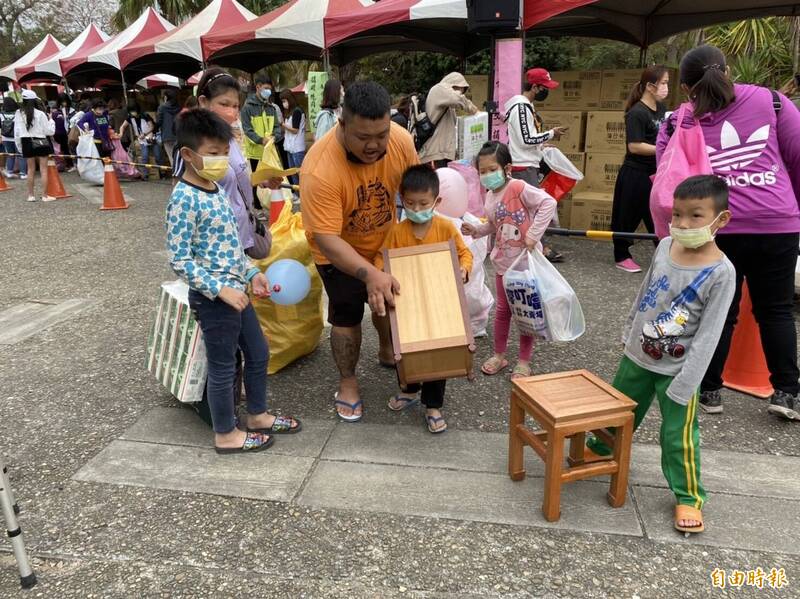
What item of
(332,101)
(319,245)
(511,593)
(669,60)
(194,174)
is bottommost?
(511,593)

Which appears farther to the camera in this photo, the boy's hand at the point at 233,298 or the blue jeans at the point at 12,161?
the blue jeans at the point at 12,161

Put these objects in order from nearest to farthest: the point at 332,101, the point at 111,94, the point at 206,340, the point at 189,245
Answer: the point at 189,245, the point at 206,340, the point at 332,101, the point at 111,94

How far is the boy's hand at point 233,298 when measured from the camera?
2.52m

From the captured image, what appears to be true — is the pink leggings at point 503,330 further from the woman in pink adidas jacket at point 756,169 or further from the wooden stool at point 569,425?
the woman in pink adidas jacket at point 756,169

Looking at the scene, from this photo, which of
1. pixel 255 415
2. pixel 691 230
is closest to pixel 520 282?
pixel 691 230

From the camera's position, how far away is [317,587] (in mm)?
2090

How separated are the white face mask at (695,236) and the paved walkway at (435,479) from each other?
1.09 metres

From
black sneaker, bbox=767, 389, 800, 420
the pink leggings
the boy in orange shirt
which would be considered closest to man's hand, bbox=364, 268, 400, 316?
the boy in orange shirt

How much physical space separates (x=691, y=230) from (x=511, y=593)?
58.4 inches

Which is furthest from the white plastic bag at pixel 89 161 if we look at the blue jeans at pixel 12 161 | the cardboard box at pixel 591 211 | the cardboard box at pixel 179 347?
the cardboard box at pixel 179 347

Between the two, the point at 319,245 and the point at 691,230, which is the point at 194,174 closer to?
the point at 319,245

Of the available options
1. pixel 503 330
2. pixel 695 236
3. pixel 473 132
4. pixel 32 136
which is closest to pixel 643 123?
pixel 473 132

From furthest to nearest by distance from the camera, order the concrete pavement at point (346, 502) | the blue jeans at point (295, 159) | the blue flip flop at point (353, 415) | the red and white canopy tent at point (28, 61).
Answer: the red and white canopy tent at point (28, 61)
the blue jeans at point (295, 159)
the blue flip flop at point (353, 415)
the concrete pavement at point (346, 502)

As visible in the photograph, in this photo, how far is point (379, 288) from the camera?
271 centimetres
